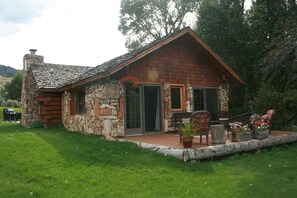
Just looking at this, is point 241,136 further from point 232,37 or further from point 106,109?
point 232,37

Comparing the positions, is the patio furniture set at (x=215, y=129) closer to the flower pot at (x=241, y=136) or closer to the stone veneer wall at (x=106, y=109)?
the flower pot at (x=241, y=136)

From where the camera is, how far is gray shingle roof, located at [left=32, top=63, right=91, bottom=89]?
15262 millimetres

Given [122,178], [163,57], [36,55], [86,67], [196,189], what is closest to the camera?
[196,189]

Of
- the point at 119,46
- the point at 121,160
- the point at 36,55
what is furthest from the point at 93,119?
the point at 119,46

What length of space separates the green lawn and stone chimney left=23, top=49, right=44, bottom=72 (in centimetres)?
1061

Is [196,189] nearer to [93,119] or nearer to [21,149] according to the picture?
[21,149]

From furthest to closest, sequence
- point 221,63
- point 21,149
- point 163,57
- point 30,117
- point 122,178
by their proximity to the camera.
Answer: point 30,117 < point 221,63 < point 163,57 < point 21,149 < point 122,178

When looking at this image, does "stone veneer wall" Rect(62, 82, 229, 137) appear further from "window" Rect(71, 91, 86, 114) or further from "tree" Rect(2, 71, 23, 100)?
"tree" Rect(2, 71, 23, 100)

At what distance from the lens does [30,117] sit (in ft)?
53.8

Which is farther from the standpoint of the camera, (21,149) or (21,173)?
(21,149)

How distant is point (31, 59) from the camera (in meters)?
17.8

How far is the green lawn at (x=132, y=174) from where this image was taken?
495cm

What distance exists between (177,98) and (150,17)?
18.4m

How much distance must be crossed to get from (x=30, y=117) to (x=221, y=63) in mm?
10943
